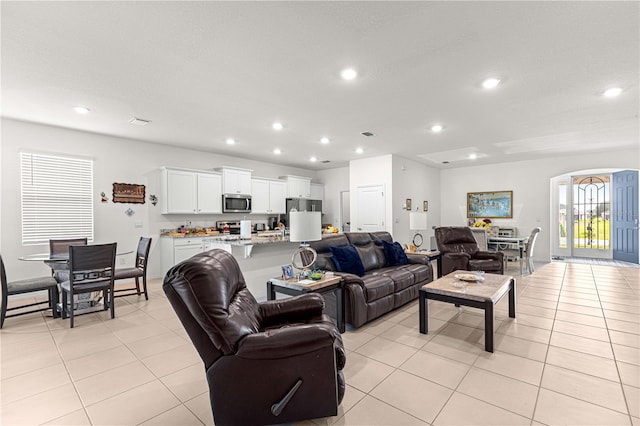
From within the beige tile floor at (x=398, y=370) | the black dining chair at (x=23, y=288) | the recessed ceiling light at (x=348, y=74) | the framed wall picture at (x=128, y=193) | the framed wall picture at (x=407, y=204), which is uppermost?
the recessed ceiling light at (x=348, y=74)

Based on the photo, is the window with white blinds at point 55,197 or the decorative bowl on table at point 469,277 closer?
the decorative bowl on table at point 469,277

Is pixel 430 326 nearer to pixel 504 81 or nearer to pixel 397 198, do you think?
pixel 504 81

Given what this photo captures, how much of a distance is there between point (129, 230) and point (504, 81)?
6.32 meters

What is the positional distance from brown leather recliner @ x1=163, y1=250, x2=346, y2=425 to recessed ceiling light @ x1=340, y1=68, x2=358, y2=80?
7.42 ft

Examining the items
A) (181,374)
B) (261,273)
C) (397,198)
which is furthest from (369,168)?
(181,374)

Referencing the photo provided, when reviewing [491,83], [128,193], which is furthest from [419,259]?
[128,193]

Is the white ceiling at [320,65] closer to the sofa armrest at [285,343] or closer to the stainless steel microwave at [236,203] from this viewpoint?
the stainless steel microwave at [236,203]

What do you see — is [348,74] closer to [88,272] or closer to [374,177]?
[88,272]

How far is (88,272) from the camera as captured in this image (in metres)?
3.47

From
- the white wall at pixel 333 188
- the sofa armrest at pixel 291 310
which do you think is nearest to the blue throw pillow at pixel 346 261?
the sofa armrest at pixel 291 310

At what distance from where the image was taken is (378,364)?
2.47m

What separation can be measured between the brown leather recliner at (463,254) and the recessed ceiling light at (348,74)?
3497 mm

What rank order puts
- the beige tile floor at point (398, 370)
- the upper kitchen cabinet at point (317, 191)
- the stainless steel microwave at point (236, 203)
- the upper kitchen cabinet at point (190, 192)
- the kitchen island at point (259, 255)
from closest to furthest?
the beige tile floor at point (398, 370) < the kitchen island at point (259, 255) < the upper kitchen cabinet at point (190, 192) < the stainless steel microwave at point (236, 203) < the upper kitchen cabinet at point (317, 191)

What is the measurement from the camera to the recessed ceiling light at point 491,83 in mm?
3104
